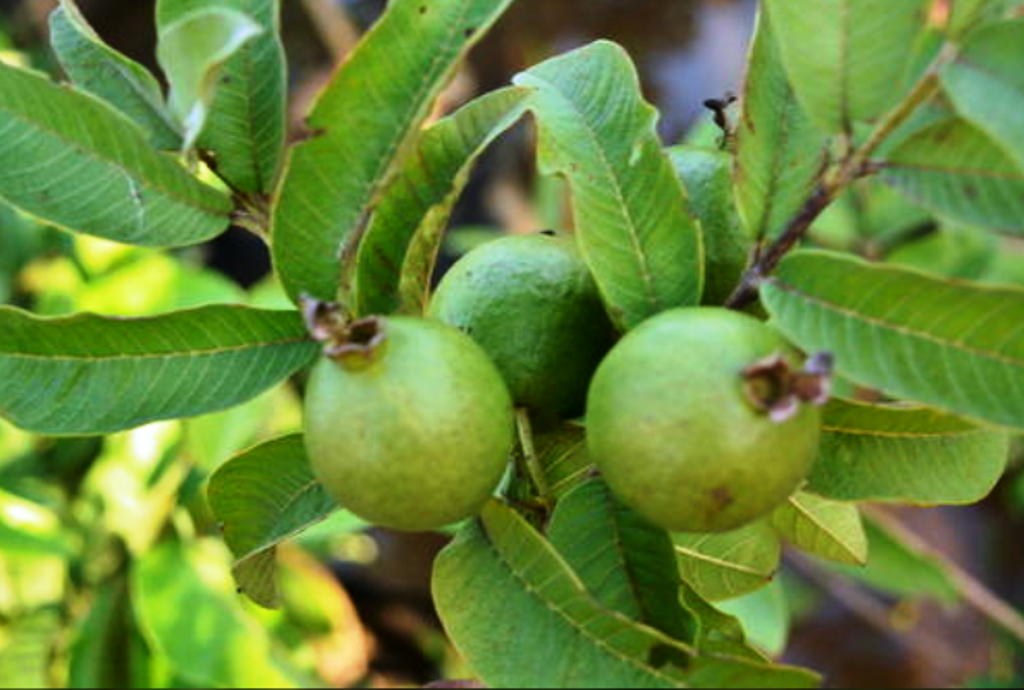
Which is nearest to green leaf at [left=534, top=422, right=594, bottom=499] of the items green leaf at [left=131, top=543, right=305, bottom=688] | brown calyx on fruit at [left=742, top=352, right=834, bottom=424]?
brown calyx on fruit at [left=742, top=352, right=834, bottom=424]

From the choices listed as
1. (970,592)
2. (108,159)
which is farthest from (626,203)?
(970,592)

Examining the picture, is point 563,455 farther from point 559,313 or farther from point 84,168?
point 84,168

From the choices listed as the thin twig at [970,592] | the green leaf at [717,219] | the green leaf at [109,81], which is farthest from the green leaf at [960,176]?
the thin twig at [970,592]

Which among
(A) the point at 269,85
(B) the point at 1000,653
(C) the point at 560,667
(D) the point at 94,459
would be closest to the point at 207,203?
(A) the point at 269,85

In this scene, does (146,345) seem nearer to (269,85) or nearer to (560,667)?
(269,85)

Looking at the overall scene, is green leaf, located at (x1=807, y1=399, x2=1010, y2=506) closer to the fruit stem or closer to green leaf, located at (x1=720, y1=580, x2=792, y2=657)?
the fruit stem

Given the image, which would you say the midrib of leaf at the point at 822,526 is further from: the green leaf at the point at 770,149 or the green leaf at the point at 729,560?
the green leaf at the point at 770,149
